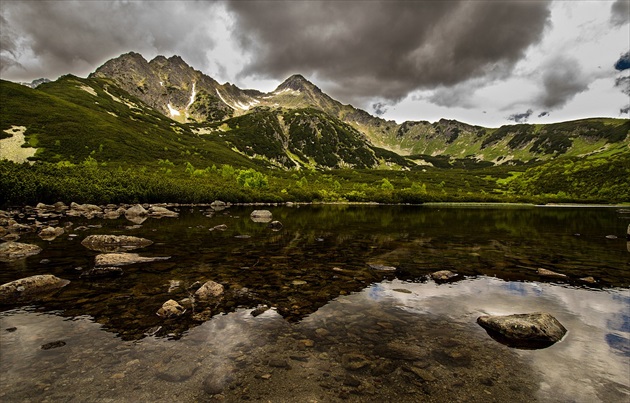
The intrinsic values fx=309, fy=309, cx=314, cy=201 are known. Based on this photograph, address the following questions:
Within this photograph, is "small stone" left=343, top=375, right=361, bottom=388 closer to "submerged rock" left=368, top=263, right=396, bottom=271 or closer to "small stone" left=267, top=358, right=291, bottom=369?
"small stone" left=267, top=358, right=291, bottom=369

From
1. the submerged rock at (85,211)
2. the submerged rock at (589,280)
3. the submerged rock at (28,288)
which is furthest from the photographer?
the submerged rock at (85,211)

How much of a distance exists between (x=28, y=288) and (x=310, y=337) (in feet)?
40.4

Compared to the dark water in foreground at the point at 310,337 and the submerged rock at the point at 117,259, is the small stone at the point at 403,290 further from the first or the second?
the submerged rock at the point at 117,259

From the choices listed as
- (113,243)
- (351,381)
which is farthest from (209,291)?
(113,243)

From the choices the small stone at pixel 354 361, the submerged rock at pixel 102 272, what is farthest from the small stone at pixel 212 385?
the submerged rock at pixel 102 272

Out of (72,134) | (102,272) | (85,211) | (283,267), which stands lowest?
(85,211)

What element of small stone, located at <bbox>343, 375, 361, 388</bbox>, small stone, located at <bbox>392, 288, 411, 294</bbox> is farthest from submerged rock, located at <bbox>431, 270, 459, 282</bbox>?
small stone, located at <bbox>343, 375, 361, 388</bbox>

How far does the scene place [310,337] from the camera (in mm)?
9797

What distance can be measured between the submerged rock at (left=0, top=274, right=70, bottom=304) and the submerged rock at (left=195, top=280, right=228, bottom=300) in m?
6.36

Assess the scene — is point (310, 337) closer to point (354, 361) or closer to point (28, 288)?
point (354, 361)

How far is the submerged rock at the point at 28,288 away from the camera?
12.4 metres

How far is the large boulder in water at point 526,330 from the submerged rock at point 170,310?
10.8 metres

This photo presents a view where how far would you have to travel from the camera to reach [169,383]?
23.8 feet

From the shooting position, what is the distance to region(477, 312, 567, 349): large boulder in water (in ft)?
31.6
